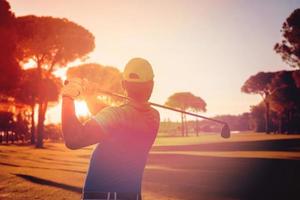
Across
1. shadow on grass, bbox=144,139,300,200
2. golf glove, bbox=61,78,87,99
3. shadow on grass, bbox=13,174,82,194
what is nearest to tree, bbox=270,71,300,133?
shadow on grass, bbox=144,139,300,200

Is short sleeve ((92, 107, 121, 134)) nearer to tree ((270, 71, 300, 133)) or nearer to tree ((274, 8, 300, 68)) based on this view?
tree ((274, 8, 300, 68))

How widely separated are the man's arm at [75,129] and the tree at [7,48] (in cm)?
2631

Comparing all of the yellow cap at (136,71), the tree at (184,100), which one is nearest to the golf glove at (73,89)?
the yellow cap at (136,71)

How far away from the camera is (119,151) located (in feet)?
8.83

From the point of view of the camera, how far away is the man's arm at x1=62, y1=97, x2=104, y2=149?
242 centimetres

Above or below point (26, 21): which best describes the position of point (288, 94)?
below

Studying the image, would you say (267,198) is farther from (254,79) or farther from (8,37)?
(254,79)

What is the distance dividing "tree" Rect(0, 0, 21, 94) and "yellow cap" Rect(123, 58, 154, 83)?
2616cm

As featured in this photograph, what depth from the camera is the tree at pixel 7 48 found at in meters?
26.5

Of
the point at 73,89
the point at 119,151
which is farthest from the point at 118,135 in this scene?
the point at 73,89

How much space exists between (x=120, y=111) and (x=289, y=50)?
1708 inches

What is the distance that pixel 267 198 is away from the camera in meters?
9.23

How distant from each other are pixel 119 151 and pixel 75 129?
17.0 inches

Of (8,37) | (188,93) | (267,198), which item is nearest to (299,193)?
(267,198)
